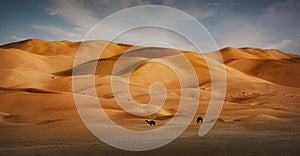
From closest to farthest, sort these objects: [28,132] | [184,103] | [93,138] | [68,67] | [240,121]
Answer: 1. [93,138]
2. [28,132]
3. [240,121]
4. [184,103]
5. [68,67]

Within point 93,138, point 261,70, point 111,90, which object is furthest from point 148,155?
point 261,70

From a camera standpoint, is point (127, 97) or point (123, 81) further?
point (123, 81)

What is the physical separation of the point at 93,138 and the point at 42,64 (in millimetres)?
79053

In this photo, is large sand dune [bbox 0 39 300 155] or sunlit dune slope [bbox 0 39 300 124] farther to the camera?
sunlit dune slope [bbox 0 39 300 124]

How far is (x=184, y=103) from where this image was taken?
41.8 m

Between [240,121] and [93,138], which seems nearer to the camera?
[93,138]

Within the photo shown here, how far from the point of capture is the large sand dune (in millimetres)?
18172

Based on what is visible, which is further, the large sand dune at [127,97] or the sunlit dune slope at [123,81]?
the sunlit dune slope at [123,81]

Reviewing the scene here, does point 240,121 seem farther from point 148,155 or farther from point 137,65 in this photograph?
point 137,65

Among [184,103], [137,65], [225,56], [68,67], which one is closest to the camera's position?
[184,103]

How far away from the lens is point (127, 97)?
4534 cm

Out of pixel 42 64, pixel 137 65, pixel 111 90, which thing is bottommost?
pixel 111 90

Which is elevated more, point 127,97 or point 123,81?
point 123,81

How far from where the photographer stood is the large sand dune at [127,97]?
715 inches
